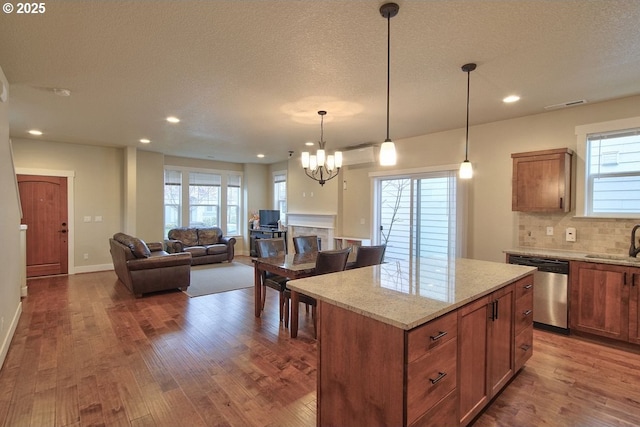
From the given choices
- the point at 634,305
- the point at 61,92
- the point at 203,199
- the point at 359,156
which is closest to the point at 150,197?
the point at 203,199

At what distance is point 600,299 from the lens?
10.8 feet

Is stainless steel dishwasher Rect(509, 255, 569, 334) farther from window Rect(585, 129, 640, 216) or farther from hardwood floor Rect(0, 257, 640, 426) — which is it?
window Rect(585, 129, 640, 216)

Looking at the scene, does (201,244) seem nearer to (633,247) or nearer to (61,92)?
(61,92)

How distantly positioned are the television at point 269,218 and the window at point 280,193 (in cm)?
25

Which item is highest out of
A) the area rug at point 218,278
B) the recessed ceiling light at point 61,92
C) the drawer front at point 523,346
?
the recessed ceiling light at point 61,92

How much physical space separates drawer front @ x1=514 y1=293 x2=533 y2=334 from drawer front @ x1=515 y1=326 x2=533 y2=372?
5 cm

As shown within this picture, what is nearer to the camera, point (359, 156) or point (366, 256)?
point (366, 256)

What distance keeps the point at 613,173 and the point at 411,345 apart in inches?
150

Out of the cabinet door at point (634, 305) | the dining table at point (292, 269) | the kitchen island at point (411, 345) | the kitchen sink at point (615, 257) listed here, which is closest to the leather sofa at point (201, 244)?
the dining table at point (292, 269)

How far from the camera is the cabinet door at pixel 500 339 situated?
214 centimetres

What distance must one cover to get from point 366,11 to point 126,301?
16.2 feet

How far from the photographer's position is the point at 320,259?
3451 mm

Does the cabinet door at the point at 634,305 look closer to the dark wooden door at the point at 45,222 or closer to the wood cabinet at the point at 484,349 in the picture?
the wood cabinet at the point at 484,349

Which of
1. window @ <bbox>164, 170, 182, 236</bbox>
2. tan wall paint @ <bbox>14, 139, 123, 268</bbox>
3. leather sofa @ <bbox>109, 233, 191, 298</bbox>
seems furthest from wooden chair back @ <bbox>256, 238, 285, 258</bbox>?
window @ <bbox>164, 170, 182, 236</bbox>
